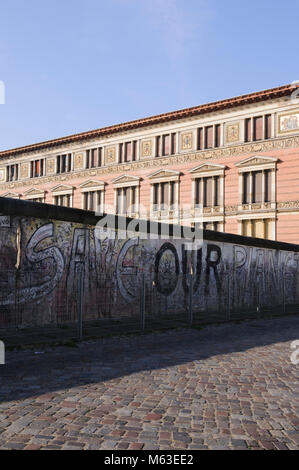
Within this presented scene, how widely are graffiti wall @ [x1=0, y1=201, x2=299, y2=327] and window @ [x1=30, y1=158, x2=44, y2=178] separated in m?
31.9

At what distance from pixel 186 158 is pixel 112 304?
24986 millimetres

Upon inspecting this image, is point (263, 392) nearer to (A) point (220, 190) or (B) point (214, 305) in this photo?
(B) point (214, 305)

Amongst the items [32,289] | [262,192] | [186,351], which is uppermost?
[262,192]

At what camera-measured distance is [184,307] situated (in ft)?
43.8

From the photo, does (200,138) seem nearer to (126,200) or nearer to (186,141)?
(186,141)

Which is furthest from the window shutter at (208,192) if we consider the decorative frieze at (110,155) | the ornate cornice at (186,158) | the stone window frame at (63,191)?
the stone window frame at (63,191)

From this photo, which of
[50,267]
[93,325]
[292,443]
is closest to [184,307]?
[93,325]

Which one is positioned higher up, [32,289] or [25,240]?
[25,240]

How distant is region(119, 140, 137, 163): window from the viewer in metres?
37.8

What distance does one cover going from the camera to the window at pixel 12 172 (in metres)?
47.3

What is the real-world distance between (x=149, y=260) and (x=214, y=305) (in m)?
2.95

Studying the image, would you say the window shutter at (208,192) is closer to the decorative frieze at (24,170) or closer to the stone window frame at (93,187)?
the stone window frame at (93,187)

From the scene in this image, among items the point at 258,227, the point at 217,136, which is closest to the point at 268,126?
the point at 217,136

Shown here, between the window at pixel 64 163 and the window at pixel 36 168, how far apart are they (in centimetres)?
218
